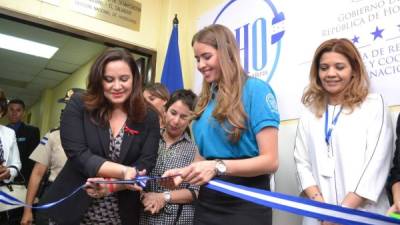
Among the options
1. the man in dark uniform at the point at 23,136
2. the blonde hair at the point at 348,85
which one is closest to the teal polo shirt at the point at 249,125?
the blonde hair at the point at 348,85

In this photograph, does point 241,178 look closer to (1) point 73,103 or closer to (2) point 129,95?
(2) point 129,95

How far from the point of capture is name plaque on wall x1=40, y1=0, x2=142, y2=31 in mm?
3365

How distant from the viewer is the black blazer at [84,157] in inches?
54.9

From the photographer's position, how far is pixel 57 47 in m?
5.79

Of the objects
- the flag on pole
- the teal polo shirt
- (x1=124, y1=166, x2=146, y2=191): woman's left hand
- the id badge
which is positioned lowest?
(x1=124, y1=166, x2=146, y2=191): woman's left hand

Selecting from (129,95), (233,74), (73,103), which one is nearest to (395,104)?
(233,74)

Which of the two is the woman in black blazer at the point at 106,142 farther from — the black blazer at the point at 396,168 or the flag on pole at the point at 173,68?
the flag on pole at the point at 173,68

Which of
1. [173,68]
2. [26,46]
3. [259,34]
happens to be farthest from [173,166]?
[26,46]

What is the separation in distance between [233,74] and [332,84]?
0.66 m

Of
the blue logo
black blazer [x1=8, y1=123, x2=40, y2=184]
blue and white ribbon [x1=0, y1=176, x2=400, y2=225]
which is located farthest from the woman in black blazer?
black blazer [x1=8, y1=123, x2=40, y2=184]

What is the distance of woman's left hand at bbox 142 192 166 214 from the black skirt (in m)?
0.42

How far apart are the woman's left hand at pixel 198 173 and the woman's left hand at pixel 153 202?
1.91 ft

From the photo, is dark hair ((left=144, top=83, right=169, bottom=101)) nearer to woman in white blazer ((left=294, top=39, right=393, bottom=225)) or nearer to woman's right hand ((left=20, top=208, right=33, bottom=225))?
woman in white blazer ((left=294, top=39, right=393, bottom=225))

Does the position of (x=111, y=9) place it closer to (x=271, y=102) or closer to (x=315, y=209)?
(x=271, y=102)
